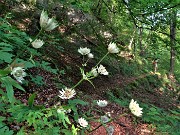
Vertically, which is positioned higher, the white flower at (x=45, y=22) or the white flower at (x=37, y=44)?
the white flower at (x=37, y=44)

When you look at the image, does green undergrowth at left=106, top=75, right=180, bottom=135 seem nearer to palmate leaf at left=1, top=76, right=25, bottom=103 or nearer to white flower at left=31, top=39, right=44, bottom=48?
white flower at left=31, top=39, right=44, bottom=48

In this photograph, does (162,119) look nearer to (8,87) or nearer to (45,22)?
(45,22)

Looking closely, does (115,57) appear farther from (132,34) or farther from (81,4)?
(81,4)

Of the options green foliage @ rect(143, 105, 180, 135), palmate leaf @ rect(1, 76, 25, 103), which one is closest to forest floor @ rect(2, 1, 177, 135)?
green foliage @ rect(143, 105, 180, 135)

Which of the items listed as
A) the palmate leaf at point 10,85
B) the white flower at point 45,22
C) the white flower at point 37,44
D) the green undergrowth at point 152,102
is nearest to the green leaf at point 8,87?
the palmate leaf at point 10,85

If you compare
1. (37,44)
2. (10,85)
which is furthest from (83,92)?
(10,85)

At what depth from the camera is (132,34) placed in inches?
707

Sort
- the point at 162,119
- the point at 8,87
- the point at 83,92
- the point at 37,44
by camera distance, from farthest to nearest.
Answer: the point at 83,92, the point at 162,119, the point at 37,44, the point at 8,87

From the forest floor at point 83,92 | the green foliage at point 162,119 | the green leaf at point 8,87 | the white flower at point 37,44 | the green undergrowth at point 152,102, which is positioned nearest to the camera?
the green leaf at point 8,87

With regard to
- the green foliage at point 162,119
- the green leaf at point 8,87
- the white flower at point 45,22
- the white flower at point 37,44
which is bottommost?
the green leaf at point 8,87

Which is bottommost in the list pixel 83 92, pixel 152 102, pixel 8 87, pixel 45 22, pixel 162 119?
pixel 8 87

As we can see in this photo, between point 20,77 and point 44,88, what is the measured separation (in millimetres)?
3983

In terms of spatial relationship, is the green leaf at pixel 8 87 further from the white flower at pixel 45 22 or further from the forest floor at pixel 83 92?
the forest floor at pixel 83 92

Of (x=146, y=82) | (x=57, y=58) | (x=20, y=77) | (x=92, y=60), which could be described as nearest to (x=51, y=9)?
(x=92, y=60)
